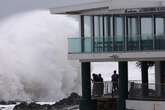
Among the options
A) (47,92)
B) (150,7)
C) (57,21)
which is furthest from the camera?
(57,21)

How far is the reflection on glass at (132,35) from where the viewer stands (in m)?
53.7

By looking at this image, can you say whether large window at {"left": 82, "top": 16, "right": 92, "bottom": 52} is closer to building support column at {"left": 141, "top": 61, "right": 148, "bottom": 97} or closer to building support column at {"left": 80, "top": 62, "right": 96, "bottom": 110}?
building support column at {"left": 80, "top": 62, "right": 96, "bottom": 110}

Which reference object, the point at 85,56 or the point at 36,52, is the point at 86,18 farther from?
the point at 36,52

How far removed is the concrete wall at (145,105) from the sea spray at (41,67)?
39.8 metres

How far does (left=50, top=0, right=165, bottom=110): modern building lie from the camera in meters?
52.4

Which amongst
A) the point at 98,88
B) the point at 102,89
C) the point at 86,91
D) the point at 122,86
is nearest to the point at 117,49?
the point at 122,86

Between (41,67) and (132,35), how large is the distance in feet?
141

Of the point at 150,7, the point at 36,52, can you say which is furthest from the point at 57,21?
the point at 150,7

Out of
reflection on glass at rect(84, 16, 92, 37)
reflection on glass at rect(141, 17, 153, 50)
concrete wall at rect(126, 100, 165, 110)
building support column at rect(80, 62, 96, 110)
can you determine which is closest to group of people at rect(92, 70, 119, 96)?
building support column at rect(80, 62, 96, 110)

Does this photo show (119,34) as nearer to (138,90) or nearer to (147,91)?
(138,90)

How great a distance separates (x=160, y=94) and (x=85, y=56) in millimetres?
5509

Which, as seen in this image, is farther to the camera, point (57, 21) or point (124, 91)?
point (57, 21)

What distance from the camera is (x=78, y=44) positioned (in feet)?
185

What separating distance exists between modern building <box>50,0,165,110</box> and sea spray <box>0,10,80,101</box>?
35.3 metres
